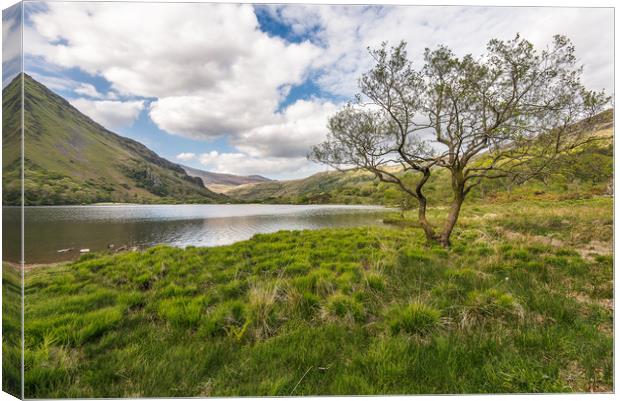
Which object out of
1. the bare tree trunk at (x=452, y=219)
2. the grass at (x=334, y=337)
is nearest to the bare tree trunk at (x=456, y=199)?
the bare tree trunk at (x=452, y=219)

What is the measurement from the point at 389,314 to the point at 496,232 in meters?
14.2

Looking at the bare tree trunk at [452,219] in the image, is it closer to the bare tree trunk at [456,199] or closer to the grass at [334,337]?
the bare tree trunk at [456,199]

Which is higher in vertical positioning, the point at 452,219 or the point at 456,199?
the point at 456,199

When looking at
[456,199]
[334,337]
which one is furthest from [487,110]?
[334,337]

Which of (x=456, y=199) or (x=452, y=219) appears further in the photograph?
(x=452, y=219)

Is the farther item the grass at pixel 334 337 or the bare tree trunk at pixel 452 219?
the bare tree trunk at pixel 452 219

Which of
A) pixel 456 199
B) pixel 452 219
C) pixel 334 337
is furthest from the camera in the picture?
pixel 452 219

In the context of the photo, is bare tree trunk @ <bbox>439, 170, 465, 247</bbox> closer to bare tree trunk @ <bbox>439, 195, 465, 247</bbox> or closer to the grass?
bare tree trunk @ <bbox>439, 195, 465, 247</bbox>

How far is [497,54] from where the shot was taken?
27.5ft

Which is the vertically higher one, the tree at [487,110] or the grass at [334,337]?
the tree at [487,110]

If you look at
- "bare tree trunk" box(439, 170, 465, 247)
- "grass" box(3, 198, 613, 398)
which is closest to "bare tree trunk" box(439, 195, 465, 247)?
"bare tree trunk" box(439, 170, 465, 247)

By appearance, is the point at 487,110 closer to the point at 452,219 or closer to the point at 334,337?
the point at 452,219

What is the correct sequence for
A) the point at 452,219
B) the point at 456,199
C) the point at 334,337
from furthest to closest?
the point at 452,219
the point at 456,199
the point at 334,337

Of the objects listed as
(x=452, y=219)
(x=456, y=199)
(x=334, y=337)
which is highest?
(x=456, y=199)
